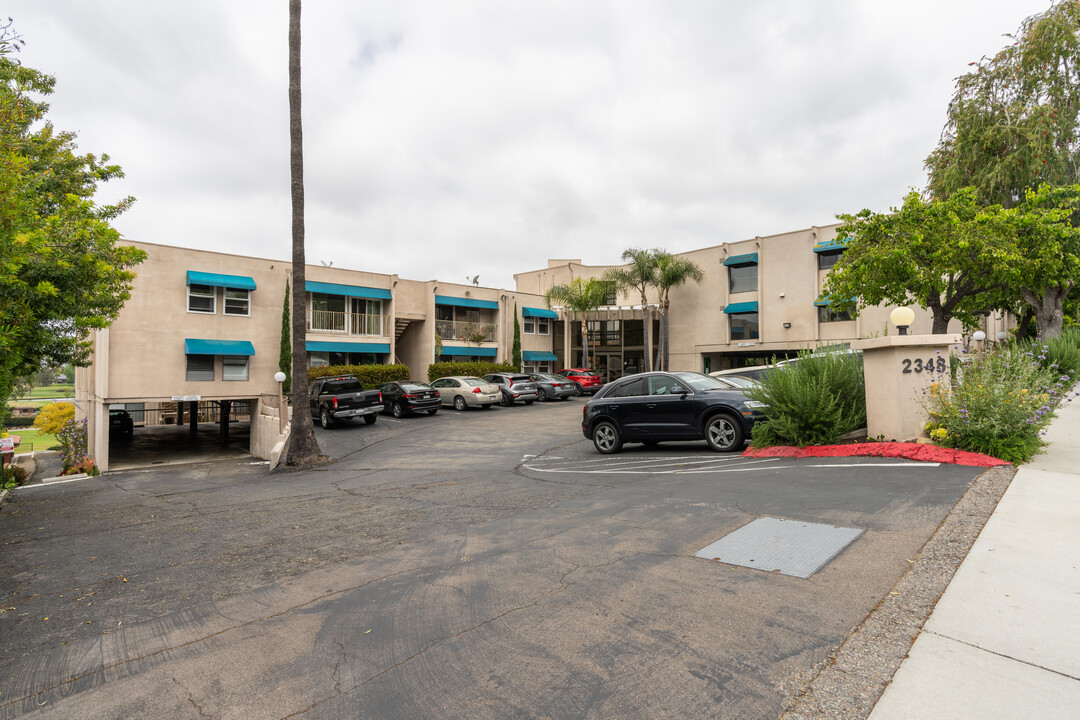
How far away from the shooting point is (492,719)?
8.53 ft

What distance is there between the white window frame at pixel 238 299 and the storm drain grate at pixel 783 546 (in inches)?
1058

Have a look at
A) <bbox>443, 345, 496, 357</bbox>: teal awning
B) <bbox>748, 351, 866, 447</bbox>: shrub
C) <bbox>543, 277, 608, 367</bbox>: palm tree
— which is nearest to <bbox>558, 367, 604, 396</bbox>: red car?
<bbox>543, 277, 608, 367</bbox>: palm tree

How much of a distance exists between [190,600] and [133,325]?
2410 cm

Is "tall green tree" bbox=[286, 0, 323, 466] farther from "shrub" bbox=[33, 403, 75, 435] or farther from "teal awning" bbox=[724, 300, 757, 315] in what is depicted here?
"teal awning" bbox=[724, 300, 757, 315]

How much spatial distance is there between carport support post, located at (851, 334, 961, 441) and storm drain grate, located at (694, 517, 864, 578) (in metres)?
4.59

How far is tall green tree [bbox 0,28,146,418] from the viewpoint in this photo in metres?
6.25

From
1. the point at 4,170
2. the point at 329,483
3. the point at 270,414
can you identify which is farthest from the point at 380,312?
the point at 4,170

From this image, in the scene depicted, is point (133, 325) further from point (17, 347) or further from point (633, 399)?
point (633, 399)

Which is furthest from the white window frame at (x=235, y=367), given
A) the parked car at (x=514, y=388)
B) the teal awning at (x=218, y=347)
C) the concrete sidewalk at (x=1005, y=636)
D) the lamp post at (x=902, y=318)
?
the concrete sidewalk at (x=1005, y=636)

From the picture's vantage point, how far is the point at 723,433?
10617 millimetres

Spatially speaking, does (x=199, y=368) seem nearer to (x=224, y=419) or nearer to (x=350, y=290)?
(x=224, y=419)

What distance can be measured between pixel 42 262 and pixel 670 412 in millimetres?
10185

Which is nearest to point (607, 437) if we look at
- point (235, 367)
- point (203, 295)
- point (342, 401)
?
point (342, 401)

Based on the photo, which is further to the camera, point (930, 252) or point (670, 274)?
point (670, 274)
